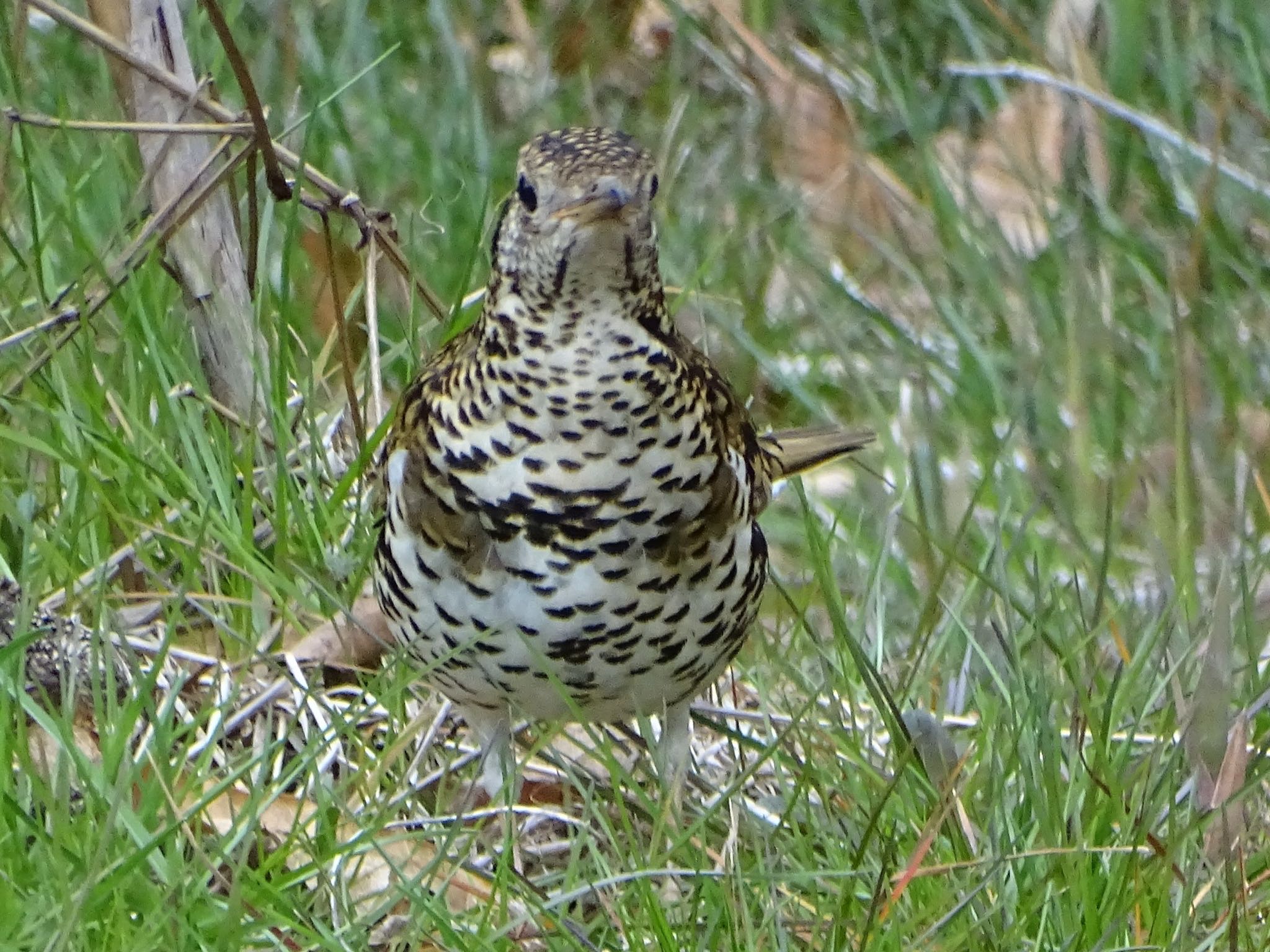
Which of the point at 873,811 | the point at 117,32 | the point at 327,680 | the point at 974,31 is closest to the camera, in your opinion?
the point at 873,811

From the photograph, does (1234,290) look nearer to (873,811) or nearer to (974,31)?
(974,31)

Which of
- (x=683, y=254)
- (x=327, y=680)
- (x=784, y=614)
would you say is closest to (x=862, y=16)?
(x=683, y=254)

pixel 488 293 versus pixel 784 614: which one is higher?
pixel 488 293

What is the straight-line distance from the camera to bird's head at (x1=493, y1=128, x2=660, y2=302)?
2.32m

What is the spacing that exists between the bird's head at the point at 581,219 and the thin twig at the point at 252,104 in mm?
745

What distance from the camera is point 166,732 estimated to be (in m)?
2.35

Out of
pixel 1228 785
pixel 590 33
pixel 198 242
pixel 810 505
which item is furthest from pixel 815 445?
pixel 590 33

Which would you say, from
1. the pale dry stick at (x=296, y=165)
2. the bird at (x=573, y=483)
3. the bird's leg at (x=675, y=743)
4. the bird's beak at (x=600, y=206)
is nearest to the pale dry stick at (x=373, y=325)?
the pale dry stick at (x=296, y=165)

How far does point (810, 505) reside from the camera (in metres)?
3.44

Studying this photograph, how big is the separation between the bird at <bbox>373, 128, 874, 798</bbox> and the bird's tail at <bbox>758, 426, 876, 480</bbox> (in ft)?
2.47

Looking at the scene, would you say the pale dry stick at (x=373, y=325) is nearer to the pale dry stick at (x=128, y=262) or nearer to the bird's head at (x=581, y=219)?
the pale dry stick at (x=128, y=262)

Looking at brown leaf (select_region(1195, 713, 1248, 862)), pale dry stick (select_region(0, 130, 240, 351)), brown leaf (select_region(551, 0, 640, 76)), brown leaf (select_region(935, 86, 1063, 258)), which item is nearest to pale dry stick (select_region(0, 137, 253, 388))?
pale dry stick (select_region(0, 130, 240, 351))

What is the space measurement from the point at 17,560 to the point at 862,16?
10.1 ft

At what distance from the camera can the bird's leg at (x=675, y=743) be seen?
2826 millimetres
